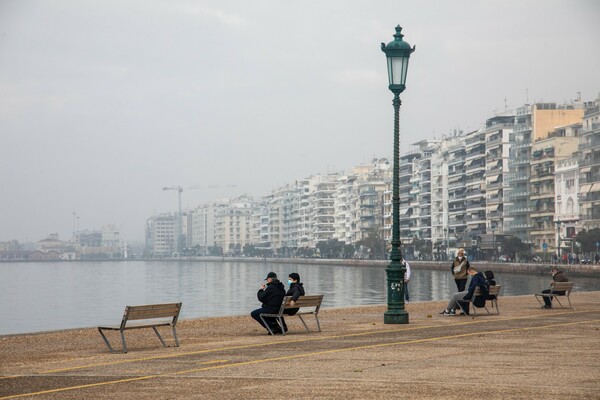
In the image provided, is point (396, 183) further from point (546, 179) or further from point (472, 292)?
point (546, 179)

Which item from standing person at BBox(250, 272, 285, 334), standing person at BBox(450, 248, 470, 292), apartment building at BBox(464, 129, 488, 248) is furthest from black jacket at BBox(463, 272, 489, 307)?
apartment building at BBox(464, 129, 488, 248)

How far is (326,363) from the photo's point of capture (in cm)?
1553

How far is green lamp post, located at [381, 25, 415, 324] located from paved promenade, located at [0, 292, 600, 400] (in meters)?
0.56

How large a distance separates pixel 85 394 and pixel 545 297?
19.7 m

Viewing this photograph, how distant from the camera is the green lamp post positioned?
23.4 meters

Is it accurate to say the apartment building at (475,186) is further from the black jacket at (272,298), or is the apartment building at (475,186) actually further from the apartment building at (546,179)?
the black jacket at (272,298)

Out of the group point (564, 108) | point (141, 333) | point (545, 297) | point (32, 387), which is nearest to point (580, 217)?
point (564, 108)

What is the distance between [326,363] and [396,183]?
897cm

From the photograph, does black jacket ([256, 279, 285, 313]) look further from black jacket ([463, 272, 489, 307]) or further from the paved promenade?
black jacket ([463, 272, 489, 307])

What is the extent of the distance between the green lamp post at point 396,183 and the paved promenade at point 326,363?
1.85 feet

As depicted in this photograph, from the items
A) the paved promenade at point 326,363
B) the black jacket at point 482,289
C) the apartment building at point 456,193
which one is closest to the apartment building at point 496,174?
the apartment building at point 456,193

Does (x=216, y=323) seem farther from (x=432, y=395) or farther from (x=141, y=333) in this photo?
(x=432, y=395)

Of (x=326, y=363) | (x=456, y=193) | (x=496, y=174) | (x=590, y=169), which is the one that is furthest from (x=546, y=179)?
(x=326, y=363)

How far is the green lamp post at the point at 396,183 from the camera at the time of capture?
23.4 meters
